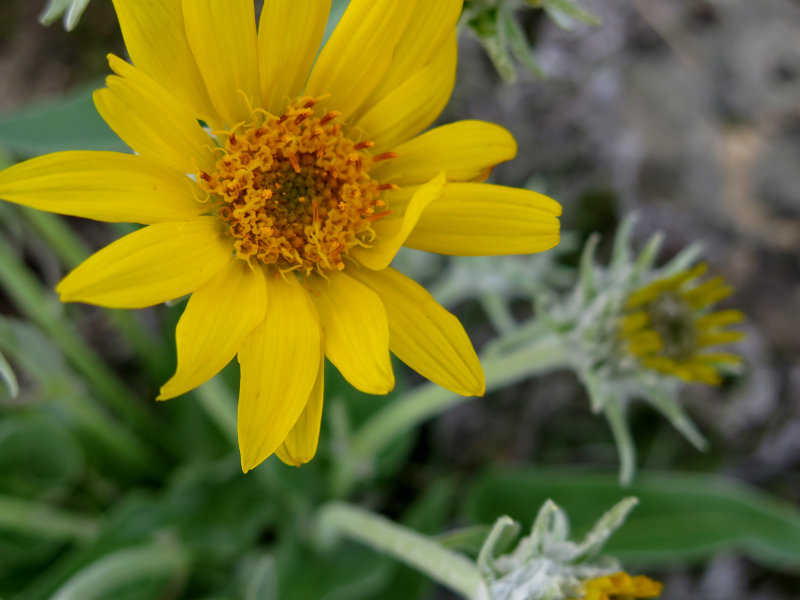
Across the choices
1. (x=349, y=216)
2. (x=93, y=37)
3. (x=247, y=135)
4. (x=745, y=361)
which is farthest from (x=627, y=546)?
(x=93, y=37)

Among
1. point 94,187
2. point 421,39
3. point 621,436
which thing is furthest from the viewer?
point 621,436

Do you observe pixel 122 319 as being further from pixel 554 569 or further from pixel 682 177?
pixel 682 177

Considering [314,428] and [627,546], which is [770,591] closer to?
[627,546]

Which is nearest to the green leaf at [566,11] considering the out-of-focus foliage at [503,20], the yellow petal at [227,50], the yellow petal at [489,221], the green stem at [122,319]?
the out-of-focus foliage at [503,20]

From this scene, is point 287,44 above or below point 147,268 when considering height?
above

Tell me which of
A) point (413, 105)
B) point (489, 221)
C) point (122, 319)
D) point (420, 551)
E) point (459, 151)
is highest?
point (413, 105)

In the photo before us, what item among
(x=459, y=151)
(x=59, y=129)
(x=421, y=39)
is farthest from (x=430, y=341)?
(x=59, y=129)
